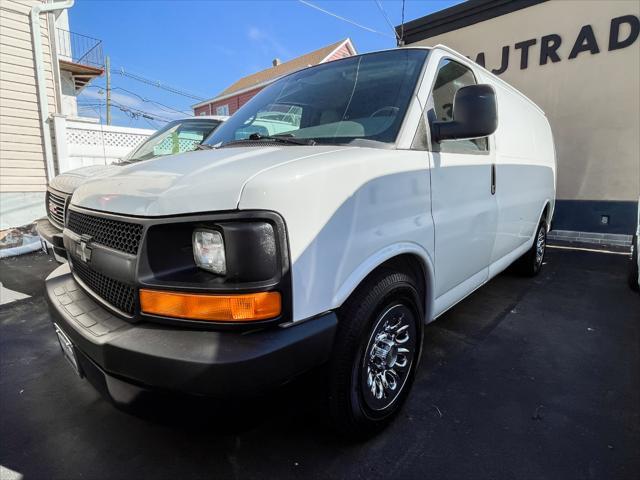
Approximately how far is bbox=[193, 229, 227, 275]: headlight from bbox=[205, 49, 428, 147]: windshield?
89 cm

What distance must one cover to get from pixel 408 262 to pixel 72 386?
2305 mm

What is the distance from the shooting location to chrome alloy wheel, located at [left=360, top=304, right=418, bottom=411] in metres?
1.87

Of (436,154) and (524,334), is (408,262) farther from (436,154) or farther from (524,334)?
(524,334)

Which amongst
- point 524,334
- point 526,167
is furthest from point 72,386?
point 526,167

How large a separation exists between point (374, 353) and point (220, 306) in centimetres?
89

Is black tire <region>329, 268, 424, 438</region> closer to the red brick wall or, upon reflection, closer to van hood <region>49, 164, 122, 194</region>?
van hood <region>49, 164, 122, 194</region>

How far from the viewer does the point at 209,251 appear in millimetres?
1437

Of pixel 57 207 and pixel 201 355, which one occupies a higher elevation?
pixel 57 207

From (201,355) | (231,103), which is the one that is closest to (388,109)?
(201,355)

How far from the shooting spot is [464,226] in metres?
2.52

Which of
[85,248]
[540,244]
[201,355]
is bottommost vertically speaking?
[540,244]

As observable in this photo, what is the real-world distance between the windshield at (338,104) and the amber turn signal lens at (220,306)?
997 mm

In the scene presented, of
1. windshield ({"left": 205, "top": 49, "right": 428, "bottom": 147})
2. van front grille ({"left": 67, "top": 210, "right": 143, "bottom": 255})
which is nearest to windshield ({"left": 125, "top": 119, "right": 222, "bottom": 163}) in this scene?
windshield ({"left": 205, "top": 49, "right": 428, "bottom": 147})

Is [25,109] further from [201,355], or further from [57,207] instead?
[201,355]
